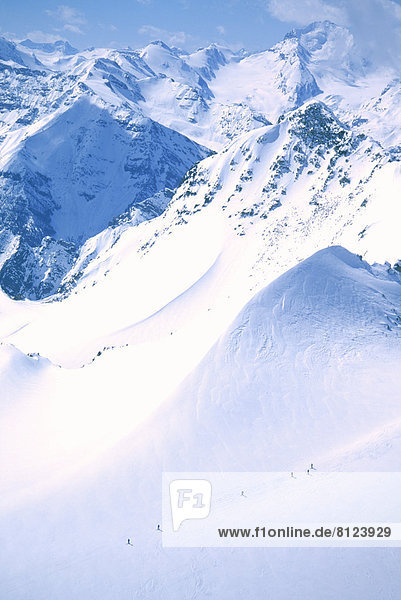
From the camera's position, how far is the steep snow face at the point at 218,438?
24.7m

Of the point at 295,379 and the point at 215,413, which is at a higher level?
the point at 295,379

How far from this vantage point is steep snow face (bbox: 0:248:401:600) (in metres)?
24.7

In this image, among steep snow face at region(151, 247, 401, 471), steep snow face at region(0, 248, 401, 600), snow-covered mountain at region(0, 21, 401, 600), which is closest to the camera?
steep snow face at region(0, 248, 401, 600)

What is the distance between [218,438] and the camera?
119ft

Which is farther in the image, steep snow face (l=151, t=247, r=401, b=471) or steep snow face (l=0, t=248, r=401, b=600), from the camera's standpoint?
steep snow face (l=151, t=247, r=401, b=471)

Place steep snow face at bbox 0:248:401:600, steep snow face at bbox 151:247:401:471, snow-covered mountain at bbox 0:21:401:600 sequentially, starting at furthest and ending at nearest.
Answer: steep snow face at bbox 151:247:401:471, snow-covered mountain at bbox 0:21:401:600, steep snow face at bbox 0:248:401:600

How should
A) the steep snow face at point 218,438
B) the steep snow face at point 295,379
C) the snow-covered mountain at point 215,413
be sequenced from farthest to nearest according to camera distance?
the steep snow face at point 295,379 → the snow-covered mountain at point 215,413 → the steep snow face at point 218,438

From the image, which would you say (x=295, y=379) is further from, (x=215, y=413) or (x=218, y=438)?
(x=218, y=438)

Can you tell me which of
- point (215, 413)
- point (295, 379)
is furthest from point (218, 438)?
point (295, 379)

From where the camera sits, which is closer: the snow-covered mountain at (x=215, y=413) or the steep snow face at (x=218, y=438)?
the steep snow face at (x=218, y=438)

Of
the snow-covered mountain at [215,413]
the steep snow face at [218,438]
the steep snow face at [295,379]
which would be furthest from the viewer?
the steep snow face at [295,379]

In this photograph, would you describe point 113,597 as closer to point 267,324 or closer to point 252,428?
point 252,428

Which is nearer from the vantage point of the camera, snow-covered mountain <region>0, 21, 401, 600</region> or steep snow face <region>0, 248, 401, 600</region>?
steep snow face <region>0, 248, 401, 600</region>

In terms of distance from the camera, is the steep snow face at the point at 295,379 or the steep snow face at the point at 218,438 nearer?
the steep snow face at the point at 218,438
